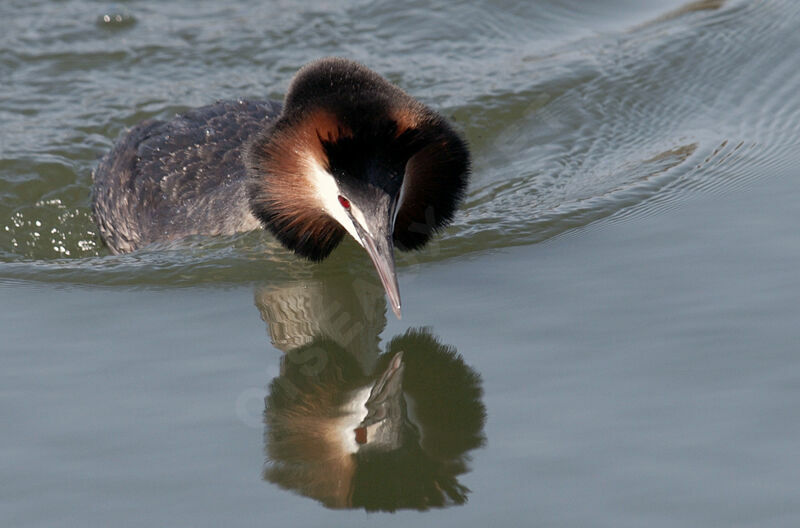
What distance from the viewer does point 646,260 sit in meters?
7.95

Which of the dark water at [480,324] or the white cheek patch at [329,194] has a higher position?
the white cheek patch at [329,194]

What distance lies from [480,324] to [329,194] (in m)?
1.22

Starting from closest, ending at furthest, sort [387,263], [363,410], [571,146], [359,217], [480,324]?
[363,410], [387,263], [359,217], [480,324], [571,146]

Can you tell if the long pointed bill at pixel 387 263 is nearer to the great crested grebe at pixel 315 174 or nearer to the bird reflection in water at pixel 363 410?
the great crested grebe at pixel 315 174

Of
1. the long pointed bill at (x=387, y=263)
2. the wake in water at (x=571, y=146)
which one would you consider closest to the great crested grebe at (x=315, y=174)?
the long pointed bill at (x=387, y=263)

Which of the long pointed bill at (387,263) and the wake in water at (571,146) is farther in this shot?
the wake in water at (571,146)

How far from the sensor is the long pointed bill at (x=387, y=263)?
6613mm

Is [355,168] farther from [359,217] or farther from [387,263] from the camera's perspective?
[387,263]

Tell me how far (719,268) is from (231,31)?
24.9 feet

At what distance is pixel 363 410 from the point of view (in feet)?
21.1

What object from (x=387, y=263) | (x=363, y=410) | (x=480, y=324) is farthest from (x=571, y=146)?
(x=363, y=410)

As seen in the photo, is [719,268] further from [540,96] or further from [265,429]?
[540,96]

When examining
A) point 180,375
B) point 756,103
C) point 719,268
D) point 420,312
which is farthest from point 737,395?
point 756,103

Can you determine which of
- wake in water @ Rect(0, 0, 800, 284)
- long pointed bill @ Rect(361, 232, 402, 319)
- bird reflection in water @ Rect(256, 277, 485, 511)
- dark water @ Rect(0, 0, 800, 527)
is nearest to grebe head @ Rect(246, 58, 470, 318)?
long pointed bill @ Rect(361, 232, 402, 319)
